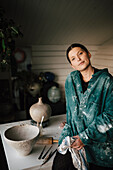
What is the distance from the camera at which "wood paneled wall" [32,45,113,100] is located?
4.03 metres

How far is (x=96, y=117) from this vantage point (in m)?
1.21

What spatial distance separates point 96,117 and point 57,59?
10.4 ft

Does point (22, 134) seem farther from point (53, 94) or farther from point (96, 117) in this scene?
point (53, 94)

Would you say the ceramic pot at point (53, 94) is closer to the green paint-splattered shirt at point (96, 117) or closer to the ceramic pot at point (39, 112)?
the ceramic pot at point (39, 112)

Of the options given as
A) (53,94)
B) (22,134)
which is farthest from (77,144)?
(53,94)

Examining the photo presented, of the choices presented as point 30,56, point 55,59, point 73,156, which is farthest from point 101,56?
point 73,156

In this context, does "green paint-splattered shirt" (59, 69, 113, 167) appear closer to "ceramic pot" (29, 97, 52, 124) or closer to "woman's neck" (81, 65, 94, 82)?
"woman's neck" (81, 65, 94, 82)

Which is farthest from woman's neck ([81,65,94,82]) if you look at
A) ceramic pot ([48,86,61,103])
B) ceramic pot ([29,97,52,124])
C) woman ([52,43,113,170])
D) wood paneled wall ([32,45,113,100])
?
wood paneled wall ([32,45,113,100])

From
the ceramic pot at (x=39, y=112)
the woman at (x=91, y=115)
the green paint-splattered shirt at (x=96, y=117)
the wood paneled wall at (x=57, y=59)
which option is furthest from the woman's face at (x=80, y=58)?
the wood paneled wall at (x=57, y=59)

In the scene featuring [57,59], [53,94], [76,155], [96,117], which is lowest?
[76,155]

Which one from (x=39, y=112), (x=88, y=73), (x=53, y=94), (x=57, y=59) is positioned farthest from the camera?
(x=57, y=59)

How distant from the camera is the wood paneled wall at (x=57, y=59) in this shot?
4031 mm

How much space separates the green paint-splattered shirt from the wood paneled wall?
2.82 m

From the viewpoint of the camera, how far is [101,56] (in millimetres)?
4328
